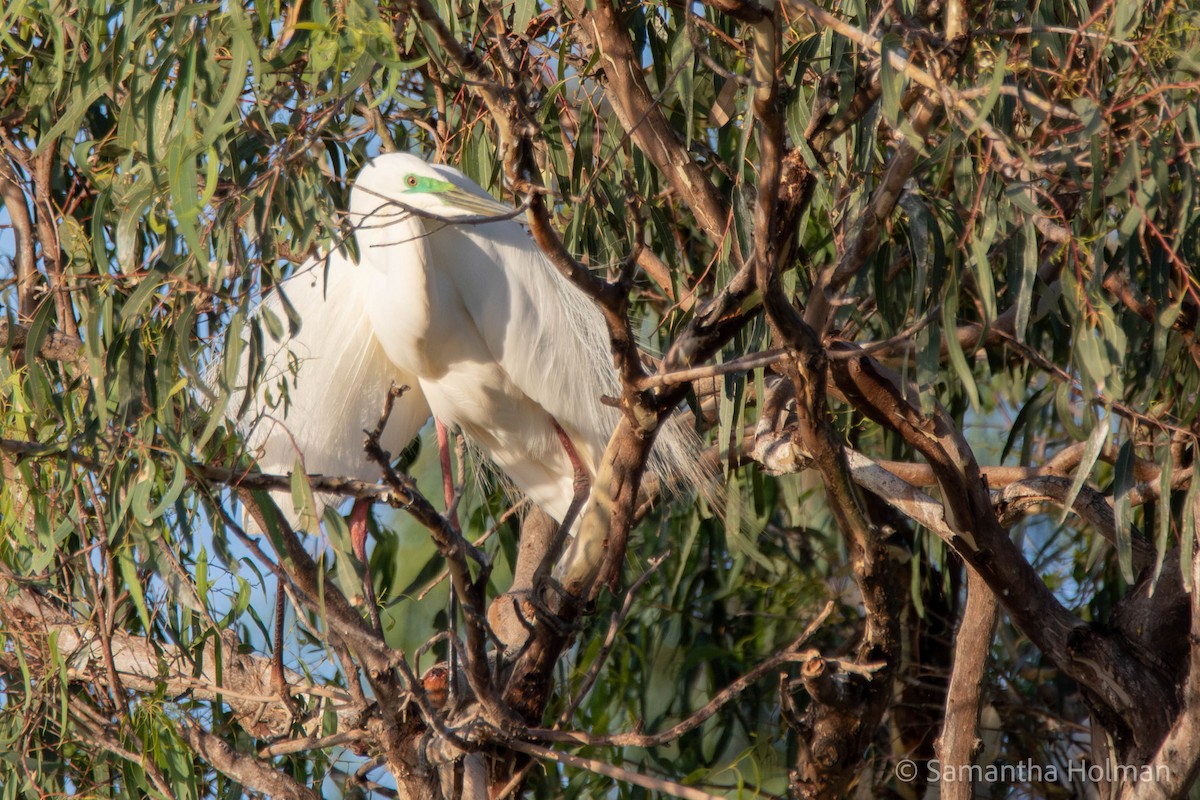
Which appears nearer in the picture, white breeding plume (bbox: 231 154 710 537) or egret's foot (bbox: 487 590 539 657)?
egret's foot (bbox: 487 590 539 657)

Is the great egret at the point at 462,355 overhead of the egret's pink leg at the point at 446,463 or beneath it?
overhead

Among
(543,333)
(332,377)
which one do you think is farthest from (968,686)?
(332,377)

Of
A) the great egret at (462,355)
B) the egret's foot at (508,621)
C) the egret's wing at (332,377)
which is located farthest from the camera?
the egret's wing at (332,377)

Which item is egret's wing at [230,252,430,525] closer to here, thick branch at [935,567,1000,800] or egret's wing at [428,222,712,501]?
egret's wing at [428,222,712,501]

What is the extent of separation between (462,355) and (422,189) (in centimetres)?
39

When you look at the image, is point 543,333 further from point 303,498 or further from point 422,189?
point 303,498

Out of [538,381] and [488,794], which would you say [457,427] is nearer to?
[538,381]

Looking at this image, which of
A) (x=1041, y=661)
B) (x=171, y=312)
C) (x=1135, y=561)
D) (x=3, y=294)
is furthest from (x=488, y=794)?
(x=1041, y=661)

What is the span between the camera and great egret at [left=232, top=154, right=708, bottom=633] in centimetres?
206

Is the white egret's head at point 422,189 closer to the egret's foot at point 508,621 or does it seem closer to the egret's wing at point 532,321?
the egret's wing at point 532,321

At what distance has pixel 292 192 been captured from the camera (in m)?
1.24

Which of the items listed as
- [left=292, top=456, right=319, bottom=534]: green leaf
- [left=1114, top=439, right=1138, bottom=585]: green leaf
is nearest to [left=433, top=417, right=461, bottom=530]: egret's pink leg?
[left=292, top=456, right=319, bottom=534]: green leaf

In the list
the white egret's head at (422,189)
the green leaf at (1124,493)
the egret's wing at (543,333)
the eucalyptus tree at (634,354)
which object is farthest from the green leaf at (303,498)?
the egret's wing at (543,333)

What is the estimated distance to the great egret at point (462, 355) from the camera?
6.75 feet
